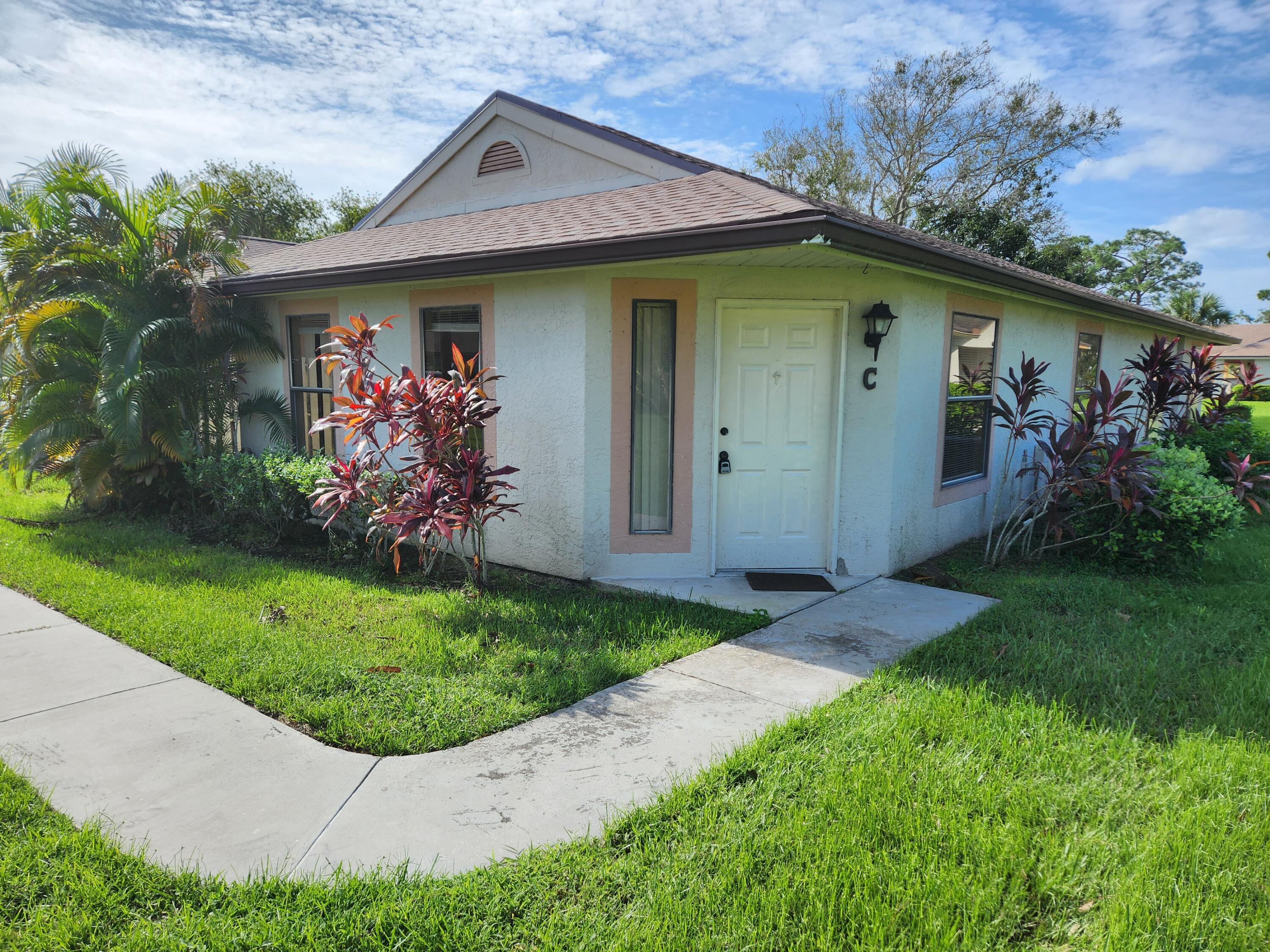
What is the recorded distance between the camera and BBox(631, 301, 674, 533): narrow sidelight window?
649 centimetres

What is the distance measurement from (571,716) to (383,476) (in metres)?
3.36

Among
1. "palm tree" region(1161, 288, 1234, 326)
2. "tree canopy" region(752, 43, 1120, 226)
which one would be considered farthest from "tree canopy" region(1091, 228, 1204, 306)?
"tree canopy" region(752, 43, 1120, 226)

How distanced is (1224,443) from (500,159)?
10.4 m

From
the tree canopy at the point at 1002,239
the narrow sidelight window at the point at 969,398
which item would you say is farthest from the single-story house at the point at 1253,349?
the narrow sidelight window at the point at 969,398

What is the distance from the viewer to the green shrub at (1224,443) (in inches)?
388

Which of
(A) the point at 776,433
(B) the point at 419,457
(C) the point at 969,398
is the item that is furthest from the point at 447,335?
(C) the point at 969,398

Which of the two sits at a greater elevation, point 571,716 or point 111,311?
point 111,311

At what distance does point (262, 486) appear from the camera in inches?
304

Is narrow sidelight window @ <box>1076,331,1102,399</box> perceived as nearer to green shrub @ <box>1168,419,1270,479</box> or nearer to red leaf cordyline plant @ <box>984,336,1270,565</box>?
green shrub @ <box>1168,419,1270,479</box>

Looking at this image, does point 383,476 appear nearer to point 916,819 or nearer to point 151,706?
point 151,706

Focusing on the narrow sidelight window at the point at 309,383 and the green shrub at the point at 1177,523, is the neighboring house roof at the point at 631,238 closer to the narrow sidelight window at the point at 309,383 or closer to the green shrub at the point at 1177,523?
the narrow sidelight window at the point at 309,383

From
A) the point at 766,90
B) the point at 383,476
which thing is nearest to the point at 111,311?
the point at 383,476

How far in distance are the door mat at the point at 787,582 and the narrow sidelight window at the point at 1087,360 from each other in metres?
6.40

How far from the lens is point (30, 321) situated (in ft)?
26.1
